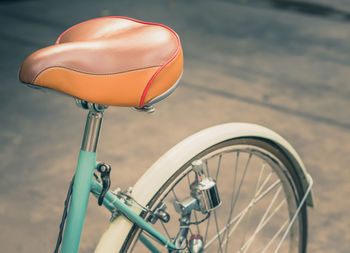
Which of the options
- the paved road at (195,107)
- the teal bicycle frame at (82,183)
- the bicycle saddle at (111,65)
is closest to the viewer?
the bicycle saddle at (111,65)

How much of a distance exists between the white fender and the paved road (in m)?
0.90

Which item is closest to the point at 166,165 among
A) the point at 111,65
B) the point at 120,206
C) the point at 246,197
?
the point at 120,206

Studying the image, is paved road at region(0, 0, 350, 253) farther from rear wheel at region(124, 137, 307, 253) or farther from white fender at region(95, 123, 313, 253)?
white fender at region(95, 123, 313, 253)

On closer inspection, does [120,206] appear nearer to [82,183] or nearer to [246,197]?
[82,183]

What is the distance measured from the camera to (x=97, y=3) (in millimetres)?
4738

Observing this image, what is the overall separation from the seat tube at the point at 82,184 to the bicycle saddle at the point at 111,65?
7 cm

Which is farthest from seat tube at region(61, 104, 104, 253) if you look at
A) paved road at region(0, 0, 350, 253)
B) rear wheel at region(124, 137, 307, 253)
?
paved road at region(0, 0, 350, 253)

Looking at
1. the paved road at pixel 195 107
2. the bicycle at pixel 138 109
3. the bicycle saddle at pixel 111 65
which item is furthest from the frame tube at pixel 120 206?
the paved road at pixel 195 107

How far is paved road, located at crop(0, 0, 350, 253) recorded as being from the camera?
7.07ft

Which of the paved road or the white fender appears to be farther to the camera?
the paved road

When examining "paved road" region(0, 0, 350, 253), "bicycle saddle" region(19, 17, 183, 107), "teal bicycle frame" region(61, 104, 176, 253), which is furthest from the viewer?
"paved road" region(0, 0, 350, 253)

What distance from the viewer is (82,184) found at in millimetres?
993

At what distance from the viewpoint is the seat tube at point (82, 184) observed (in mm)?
991

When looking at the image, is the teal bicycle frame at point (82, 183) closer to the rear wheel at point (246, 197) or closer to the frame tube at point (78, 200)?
the frame tube at point (78, 200)
